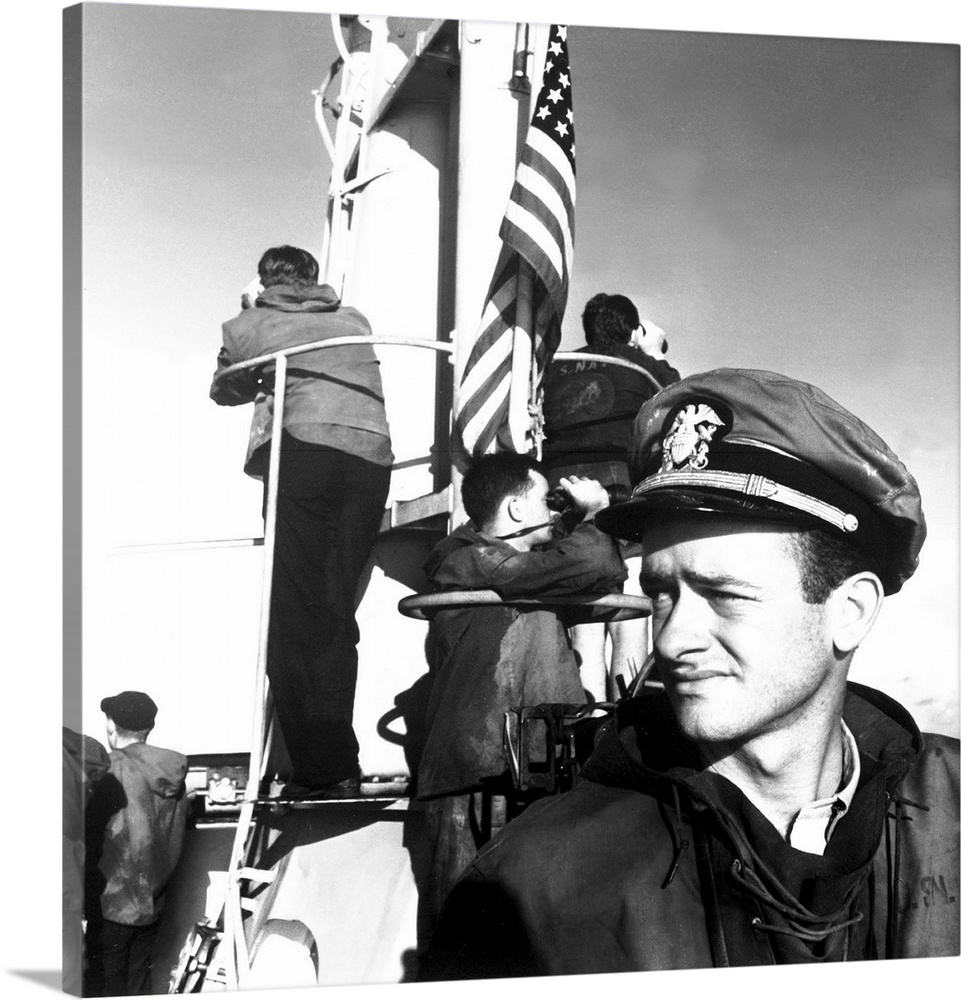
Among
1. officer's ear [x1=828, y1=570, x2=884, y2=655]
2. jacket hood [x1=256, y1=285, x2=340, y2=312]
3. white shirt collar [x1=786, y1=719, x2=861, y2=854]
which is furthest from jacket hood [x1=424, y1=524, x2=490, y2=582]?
white shirt collar [x1=786, y1=719, x2=861, y2=854]

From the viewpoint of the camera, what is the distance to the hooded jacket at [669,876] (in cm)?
614

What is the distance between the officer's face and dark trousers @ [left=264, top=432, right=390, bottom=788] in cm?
109

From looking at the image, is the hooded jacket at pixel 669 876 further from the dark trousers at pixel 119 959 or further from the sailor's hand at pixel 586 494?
the dark trousers at pixel 119 959

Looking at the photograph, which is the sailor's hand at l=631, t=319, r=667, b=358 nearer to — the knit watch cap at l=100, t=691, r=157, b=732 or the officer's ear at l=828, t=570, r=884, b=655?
the officer's ear at l=828, t=570, r=884, b=655

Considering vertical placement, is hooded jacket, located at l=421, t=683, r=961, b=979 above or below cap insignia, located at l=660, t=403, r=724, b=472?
below

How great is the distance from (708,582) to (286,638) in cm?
146

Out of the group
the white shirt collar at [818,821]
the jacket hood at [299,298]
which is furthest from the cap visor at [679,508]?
the jacket hood at [299,298]

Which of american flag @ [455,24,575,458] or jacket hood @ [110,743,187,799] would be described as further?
american flag @ [455,24,575,458]

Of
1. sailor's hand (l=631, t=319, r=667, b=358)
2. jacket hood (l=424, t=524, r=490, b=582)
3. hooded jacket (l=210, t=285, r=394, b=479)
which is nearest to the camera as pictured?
hooded jacket (l=210, t=285, r=394, b=479)

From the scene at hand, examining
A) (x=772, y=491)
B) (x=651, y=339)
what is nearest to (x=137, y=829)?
(x=772, y=491)

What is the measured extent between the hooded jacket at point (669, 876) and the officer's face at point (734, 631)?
6.0 inches

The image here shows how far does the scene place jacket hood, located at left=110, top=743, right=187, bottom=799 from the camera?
6207 millimetres

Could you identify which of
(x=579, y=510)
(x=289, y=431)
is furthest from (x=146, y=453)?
(x=579, y=510)

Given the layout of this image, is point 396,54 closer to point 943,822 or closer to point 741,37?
point 741,37
